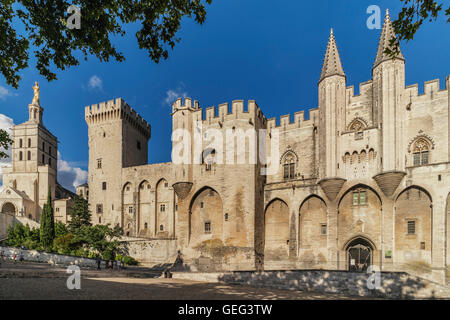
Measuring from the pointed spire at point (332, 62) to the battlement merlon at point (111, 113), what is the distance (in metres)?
28.5

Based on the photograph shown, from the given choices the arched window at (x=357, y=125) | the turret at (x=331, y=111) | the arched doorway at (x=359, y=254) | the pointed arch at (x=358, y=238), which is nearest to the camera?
the pointed arch at (x=358, y=238)

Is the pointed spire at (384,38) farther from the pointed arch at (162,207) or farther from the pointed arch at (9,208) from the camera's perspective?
the pointed arch at (9,208)

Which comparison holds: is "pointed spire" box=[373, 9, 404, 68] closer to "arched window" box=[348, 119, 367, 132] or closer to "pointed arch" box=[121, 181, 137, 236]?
"arched window" box=[348, 119, 367, 132]

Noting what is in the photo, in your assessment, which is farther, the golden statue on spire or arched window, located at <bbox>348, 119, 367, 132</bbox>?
the golden statue on spire

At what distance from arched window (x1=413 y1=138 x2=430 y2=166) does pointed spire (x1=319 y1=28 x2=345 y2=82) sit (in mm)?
8569

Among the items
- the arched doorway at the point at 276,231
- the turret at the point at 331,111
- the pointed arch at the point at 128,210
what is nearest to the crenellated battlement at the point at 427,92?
the turret at the point at 331,111

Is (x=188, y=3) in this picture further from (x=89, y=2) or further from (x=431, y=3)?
(x=431, y=3)

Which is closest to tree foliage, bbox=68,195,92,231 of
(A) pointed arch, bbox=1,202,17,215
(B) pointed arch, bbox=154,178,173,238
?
(B) pointed arch, bbox=154,178,173,238

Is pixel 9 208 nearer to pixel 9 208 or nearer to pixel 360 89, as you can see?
pixel 9 208

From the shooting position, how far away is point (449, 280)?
21.1 meters

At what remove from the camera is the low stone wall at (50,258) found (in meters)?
27.6

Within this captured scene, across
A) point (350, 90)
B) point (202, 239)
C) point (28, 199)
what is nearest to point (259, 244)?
point (202, 239)

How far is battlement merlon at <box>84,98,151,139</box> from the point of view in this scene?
1725 inches

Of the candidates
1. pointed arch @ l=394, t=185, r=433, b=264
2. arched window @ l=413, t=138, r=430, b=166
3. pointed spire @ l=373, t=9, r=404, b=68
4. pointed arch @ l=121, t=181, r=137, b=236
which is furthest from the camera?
pointed arch @ l=121, t=181, r=137, b=236
